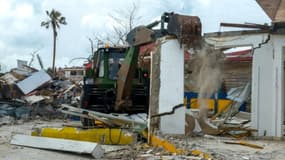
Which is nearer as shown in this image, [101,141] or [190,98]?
[101,141]

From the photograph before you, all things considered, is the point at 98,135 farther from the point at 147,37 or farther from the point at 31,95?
the point at 31,95

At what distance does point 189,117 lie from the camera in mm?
13055

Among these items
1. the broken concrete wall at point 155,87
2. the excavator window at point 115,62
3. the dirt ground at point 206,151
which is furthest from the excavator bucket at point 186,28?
the excavator window at point 115,62

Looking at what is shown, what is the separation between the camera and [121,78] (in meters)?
14.0

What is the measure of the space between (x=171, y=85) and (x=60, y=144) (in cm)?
352

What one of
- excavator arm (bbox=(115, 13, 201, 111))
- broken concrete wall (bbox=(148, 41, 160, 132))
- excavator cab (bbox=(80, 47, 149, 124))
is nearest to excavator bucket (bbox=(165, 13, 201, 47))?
excavator arm (bbox=(115, 13, 201, 111))

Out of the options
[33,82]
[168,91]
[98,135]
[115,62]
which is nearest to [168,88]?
[168,91]

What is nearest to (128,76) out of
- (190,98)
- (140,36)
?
(140,36)

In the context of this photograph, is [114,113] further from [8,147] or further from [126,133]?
[8,147]

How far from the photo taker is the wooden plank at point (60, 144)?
10.4 m

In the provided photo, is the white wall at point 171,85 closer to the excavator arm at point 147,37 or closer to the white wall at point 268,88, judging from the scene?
the excavator arm at point 147,37

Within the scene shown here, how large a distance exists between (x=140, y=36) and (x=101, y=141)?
3379 mm

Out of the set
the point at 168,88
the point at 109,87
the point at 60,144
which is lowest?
the point at 60,144

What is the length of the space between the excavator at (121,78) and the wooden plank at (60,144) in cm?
258
